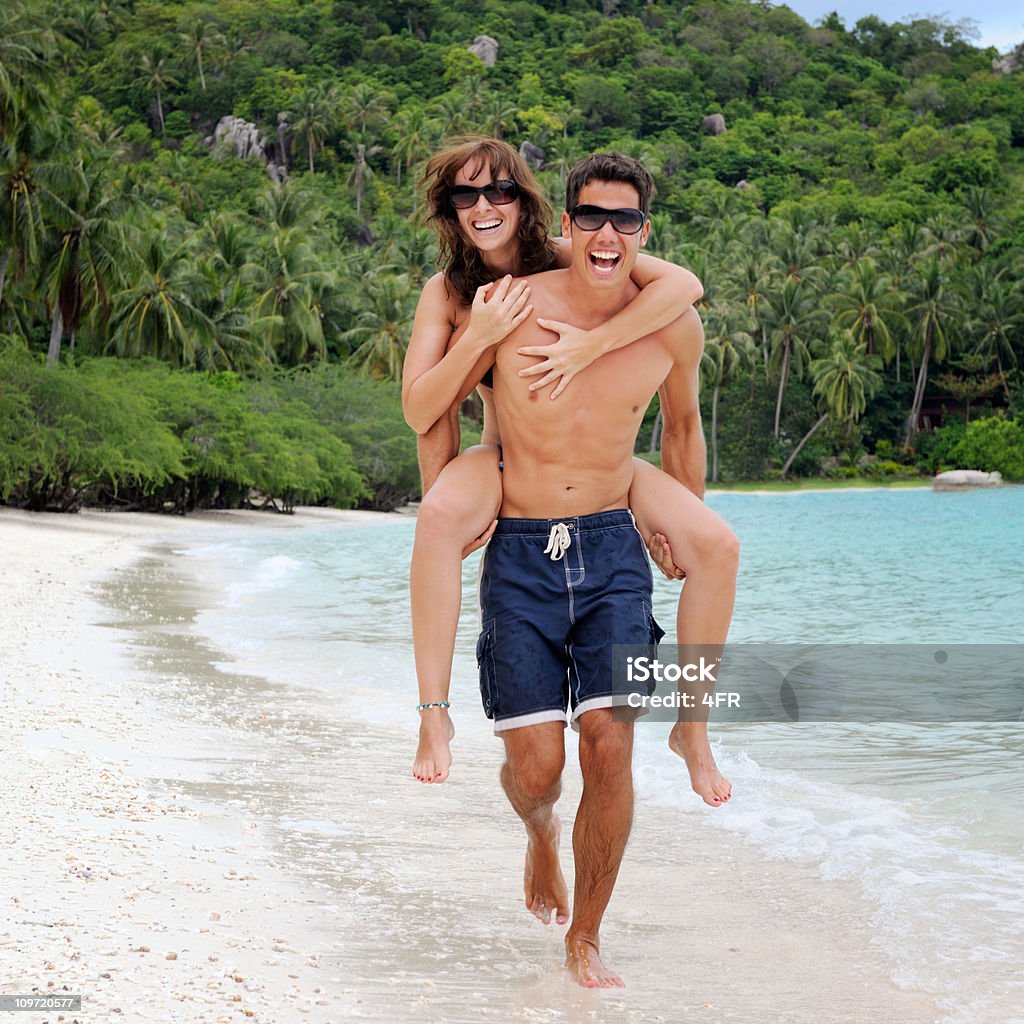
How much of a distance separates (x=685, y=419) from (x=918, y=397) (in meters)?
64.5

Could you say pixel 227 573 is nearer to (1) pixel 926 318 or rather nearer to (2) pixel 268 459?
(2) pixel 268 459

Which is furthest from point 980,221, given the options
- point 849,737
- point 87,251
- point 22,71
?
point 849,737

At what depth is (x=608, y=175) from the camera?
11.3ft

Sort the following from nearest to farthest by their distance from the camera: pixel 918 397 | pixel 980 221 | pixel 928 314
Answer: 1. pixel 928 314
2. pixel 918 397
3. pixel 980 221

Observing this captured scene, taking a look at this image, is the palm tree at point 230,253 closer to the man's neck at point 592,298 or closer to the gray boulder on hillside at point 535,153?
the gray boulder on hillside at point 535,153

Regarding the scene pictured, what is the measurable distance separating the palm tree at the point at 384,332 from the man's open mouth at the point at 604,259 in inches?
1846

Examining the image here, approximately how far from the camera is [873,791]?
6672mm

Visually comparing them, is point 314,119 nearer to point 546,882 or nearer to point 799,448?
point 799,448

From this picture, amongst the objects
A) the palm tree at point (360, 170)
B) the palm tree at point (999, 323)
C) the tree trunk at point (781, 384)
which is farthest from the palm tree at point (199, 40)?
the palm tree at point (999, 323)

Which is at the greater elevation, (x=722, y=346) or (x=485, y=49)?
(x=485, y=49)

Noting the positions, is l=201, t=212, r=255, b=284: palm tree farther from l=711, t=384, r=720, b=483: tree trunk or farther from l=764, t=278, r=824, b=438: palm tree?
l=764, t=278, r=824, b=438: palm tree

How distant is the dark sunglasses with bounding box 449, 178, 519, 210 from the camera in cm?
351

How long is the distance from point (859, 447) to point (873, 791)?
6017 centimetres

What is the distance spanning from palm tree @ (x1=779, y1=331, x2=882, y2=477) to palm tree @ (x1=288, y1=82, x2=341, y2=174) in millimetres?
41431
